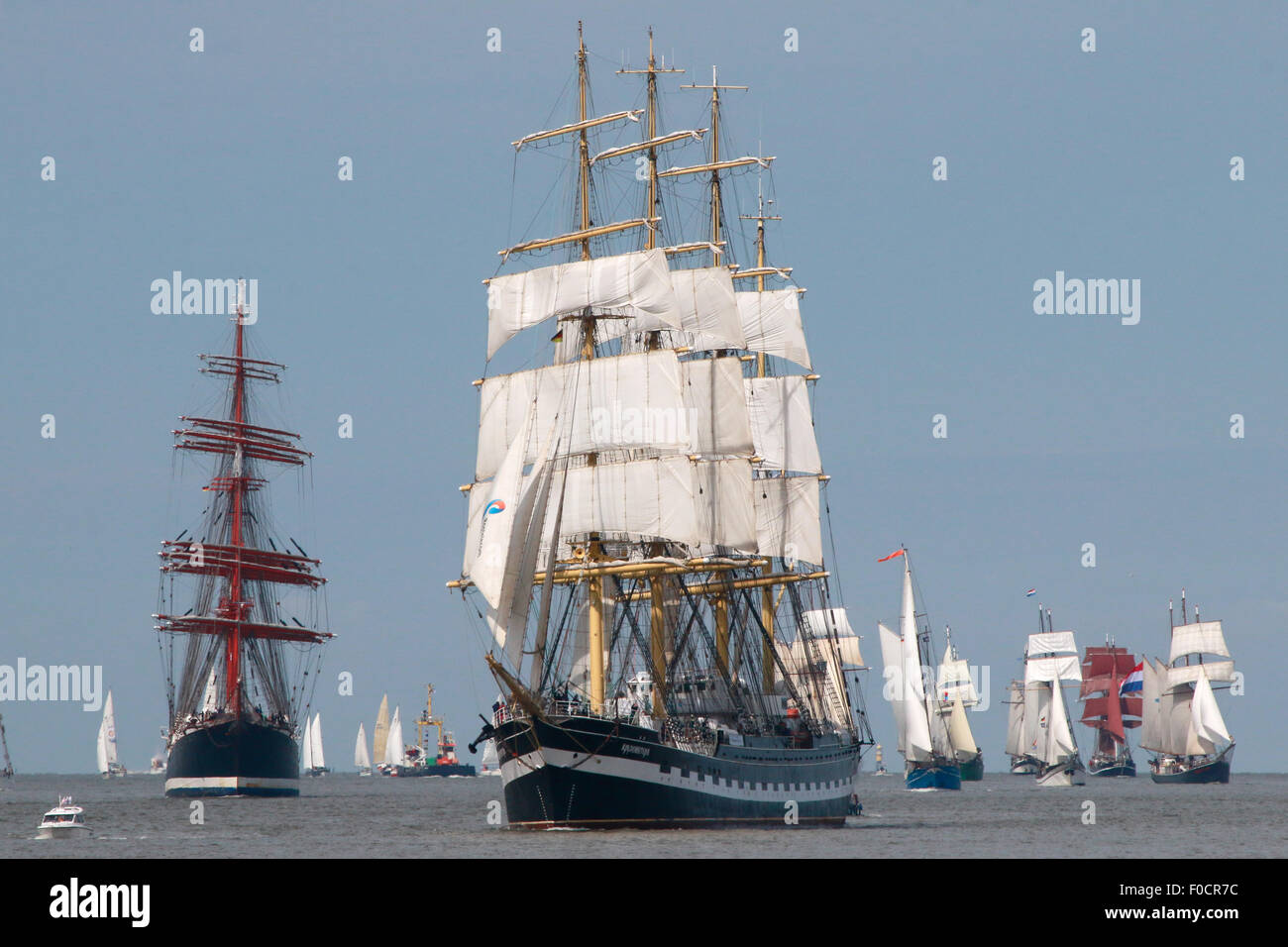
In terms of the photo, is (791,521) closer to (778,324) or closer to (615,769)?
(778,324)

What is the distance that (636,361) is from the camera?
75.1 meters

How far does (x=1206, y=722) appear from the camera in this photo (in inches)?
6924

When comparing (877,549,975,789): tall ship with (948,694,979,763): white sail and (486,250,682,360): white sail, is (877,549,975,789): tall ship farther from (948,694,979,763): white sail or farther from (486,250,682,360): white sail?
(486,250,682,360): white sail

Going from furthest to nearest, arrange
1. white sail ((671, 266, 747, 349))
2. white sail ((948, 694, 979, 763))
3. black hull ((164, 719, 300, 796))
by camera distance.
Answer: white sail ((948, 694, 979, 763)) → black hull ((164, 719, 300, 796)) → white sail ((671, 266, 747, 349))

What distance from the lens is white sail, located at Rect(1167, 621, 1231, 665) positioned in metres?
188

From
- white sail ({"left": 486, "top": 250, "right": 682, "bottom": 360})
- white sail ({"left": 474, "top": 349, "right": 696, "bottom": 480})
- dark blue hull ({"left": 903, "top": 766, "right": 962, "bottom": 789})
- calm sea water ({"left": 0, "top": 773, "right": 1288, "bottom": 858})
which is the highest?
white sail ({"left": 486, "top": 250, "right": 682, "bottom": 360})

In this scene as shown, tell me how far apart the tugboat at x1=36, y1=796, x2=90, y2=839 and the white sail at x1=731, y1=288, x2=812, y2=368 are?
47.8m

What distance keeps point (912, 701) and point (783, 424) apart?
35.0 meters

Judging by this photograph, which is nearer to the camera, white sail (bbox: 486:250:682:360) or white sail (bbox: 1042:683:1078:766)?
white sail (bbox: 486:250:682:360)

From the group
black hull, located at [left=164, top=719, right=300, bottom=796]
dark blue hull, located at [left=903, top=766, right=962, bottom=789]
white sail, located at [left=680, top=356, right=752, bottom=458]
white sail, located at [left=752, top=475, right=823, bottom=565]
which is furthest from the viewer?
dark blue hull, located at [left=903, top=766, right=962, bottom=789]

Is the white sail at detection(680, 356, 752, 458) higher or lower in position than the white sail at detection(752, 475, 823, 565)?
higher

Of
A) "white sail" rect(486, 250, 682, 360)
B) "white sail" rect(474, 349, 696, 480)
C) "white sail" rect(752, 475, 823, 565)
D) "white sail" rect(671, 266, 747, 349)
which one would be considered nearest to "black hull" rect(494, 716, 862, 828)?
"white sail" rect(474, 349, 696, 480)

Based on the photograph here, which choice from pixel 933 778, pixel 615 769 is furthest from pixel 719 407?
pixel 933 778
